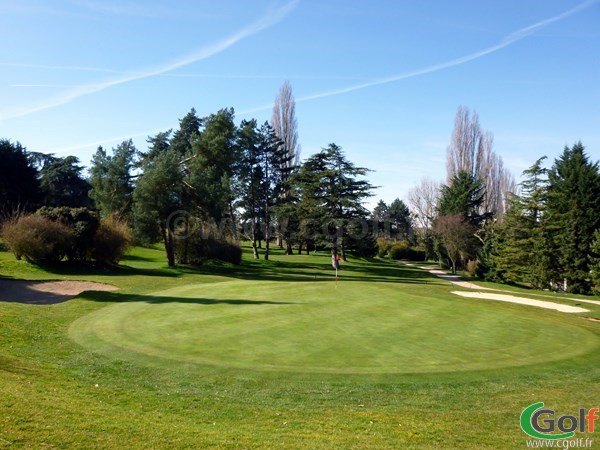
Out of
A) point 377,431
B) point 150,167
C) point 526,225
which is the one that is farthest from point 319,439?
point 526,225

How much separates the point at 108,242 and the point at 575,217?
35.2 metres

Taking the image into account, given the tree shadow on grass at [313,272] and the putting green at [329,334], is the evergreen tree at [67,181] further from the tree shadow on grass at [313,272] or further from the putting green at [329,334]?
the putting green at [329,334]

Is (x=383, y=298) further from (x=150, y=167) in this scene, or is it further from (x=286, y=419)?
(x=150, y=167)

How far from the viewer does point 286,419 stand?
307 inches

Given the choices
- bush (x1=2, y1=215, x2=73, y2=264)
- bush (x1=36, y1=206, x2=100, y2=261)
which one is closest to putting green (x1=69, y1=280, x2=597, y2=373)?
bush (x1=2, y1=215, x2=73, y2=264)

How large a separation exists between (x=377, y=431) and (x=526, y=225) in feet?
131

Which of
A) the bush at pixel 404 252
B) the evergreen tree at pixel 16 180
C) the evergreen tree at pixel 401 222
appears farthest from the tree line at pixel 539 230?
the evergreen tree at pixel 16 180

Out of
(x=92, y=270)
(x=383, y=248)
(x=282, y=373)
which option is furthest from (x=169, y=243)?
(x=383, y=248)

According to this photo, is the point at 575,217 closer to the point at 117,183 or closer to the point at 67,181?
the point at 117,183

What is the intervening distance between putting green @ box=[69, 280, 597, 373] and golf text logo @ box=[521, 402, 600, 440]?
8.49ft

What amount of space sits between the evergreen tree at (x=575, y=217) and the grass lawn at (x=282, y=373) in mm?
17189

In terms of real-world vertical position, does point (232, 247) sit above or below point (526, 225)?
below

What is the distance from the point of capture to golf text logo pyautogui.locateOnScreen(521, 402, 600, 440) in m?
7.44

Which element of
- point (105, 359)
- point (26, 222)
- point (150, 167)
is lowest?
point (105, 359)
